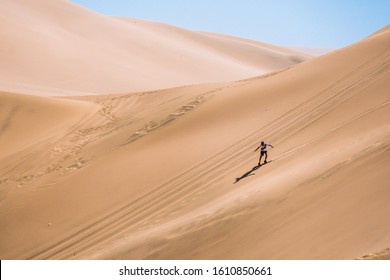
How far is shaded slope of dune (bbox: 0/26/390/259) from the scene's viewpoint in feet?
19.8

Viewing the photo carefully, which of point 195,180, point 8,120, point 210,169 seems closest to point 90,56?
point 8,120

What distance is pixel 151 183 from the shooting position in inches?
395

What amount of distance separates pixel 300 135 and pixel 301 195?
3.35 metres

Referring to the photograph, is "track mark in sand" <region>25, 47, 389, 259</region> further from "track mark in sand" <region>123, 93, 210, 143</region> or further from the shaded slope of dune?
"track mark in sand" <region>123, 93, 210, 143</region>

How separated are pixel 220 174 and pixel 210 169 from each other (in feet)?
1.29

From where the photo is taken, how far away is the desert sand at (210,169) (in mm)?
Result: 6059

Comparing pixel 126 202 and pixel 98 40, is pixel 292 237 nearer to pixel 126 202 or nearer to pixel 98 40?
pixel 126 202

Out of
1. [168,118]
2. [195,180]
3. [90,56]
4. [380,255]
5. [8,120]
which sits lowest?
[380,255]

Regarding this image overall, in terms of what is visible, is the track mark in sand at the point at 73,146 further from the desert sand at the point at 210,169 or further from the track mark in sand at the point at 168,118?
the track mark in sand at the point at 168,118

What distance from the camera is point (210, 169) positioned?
9711mm

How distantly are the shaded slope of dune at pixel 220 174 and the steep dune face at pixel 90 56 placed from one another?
14.3 meters

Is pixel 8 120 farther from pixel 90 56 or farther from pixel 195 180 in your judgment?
pixel 90 56

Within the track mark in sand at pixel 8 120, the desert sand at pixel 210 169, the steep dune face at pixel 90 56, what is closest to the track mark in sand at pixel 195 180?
the desert sand at pixel 210 169
